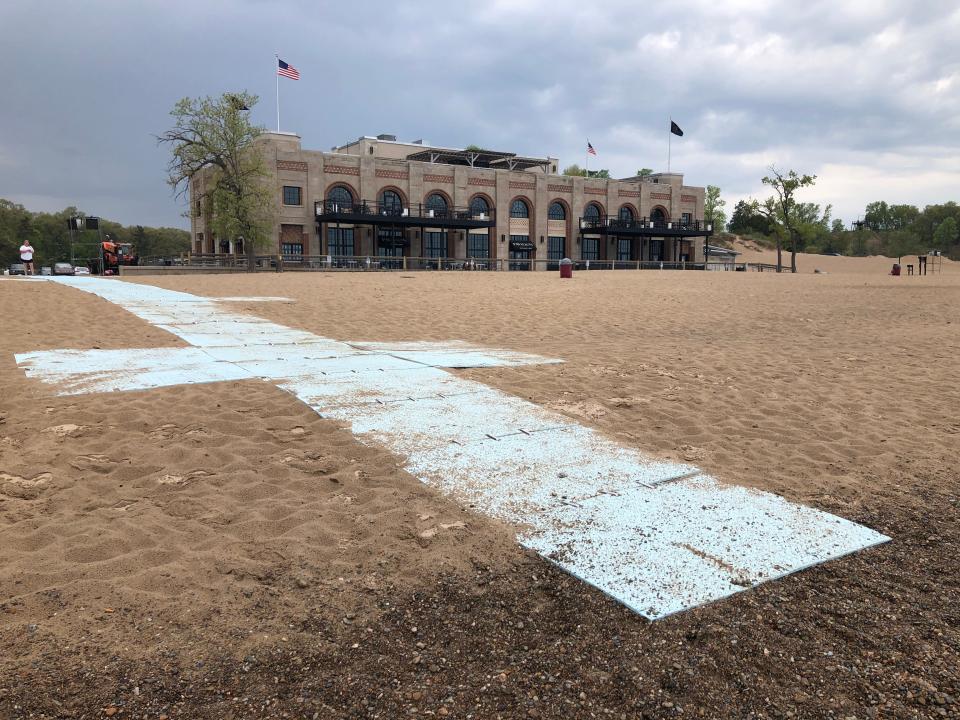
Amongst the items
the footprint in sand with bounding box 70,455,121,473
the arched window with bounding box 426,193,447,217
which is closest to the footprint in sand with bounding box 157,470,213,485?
the footprint in sand with bounding box 70,455,121,473

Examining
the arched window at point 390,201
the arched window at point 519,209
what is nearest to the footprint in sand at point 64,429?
the arched window at point 390,201

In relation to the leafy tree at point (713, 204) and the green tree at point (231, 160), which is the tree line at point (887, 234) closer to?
the leafy tree at point (713, 204)

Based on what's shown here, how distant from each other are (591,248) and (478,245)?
12.8m

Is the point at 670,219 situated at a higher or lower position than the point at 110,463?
higher

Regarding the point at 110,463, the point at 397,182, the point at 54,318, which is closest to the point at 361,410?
the point at 110,463

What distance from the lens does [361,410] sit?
6.66 metres

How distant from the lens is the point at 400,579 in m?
3.60

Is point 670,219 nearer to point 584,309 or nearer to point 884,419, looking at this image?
point 584,309

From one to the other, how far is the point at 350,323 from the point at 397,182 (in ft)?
143

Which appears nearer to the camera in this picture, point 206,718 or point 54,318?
point 206,718

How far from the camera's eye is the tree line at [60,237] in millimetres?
90500

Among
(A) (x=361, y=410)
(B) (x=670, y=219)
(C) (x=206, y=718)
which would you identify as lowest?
(C) (x=206, y=718)

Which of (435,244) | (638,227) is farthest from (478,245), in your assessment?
(638,227)

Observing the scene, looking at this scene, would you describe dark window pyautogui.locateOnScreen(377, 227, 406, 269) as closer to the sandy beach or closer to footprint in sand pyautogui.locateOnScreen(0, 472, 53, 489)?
the sandy beach
